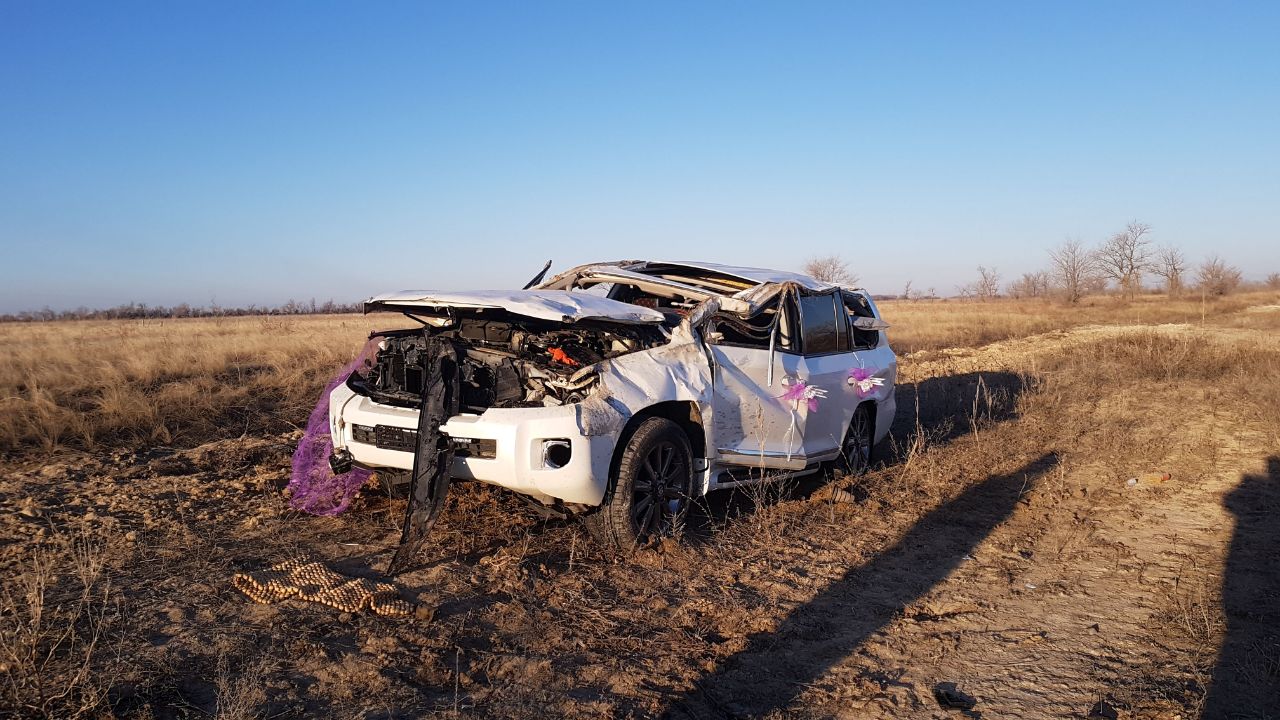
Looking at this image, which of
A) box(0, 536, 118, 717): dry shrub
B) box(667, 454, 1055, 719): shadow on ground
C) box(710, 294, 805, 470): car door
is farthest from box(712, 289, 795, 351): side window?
box(0, 536, 118, 717): dry shrub

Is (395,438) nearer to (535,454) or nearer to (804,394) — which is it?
(535,454)

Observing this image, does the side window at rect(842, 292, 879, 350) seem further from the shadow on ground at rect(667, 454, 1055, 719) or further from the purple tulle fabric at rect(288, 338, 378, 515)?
the purple tulle fabric at rect(288, 338, 378, 515)

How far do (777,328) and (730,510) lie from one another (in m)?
1.43

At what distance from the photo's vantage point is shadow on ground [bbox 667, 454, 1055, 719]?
3.26m

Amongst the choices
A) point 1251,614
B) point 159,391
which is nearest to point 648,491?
point 1251,614

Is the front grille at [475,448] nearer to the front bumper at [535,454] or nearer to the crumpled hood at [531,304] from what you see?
the front bumper at [535,454]

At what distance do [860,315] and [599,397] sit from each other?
3.84m

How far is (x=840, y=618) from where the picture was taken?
13.6 feet

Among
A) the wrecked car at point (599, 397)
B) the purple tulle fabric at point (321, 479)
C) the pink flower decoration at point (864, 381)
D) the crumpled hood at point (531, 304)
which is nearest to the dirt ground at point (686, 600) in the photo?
the purple tulle fabric at point (321, 479)

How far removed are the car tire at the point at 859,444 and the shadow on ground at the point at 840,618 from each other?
3.02ft

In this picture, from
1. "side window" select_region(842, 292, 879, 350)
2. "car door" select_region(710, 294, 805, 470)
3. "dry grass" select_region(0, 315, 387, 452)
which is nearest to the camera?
"car door" select_region(710, 294, 805, 470)

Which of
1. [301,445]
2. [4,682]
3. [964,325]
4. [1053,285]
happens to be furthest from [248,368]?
[1053,285]

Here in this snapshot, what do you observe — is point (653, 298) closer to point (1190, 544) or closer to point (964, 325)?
point (1190, 544)

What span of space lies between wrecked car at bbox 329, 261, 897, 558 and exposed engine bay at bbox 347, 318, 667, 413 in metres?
0.01
